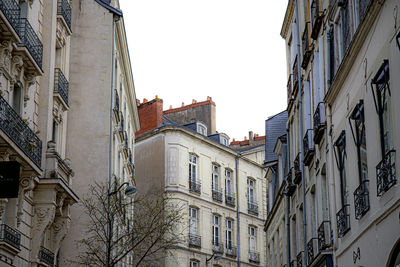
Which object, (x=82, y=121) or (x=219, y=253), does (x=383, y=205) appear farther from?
(x=219, y=253)

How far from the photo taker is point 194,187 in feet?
144

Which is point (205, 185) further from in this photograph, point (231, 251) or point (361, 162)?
point (361, 162)

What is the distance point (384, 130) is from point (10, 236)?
9713 millimetres

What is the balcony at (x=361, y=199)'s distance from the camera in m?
14.5

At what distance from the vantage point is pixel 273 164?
34156 millimetres

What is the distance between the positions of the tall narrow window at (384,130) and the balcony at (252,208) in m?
35.7

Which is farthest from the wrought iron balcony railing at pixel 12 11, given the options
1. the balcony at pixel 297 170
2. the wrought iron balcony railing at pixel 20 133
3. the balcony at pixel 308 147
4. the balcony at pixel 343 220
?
the balcony at pixel 297 170

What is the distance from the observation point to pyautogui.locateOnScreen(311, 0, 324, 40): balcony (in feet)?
66.0

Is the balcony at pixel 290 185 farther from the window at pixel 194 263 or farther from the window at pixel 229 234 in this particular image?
the window at pixel 229 234

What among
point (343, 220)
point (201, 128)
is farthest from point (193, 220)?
point (343, 220)

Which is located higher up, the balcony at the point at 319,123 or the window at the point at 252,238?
the window at the point at 252,238

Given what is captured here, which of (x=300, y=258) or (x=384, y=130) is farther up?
(x=300, y=258)

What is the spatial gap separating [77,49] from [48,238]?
8.55 metres

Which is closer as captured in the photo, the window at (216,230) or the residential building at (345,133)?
the residential building at (345,133)
